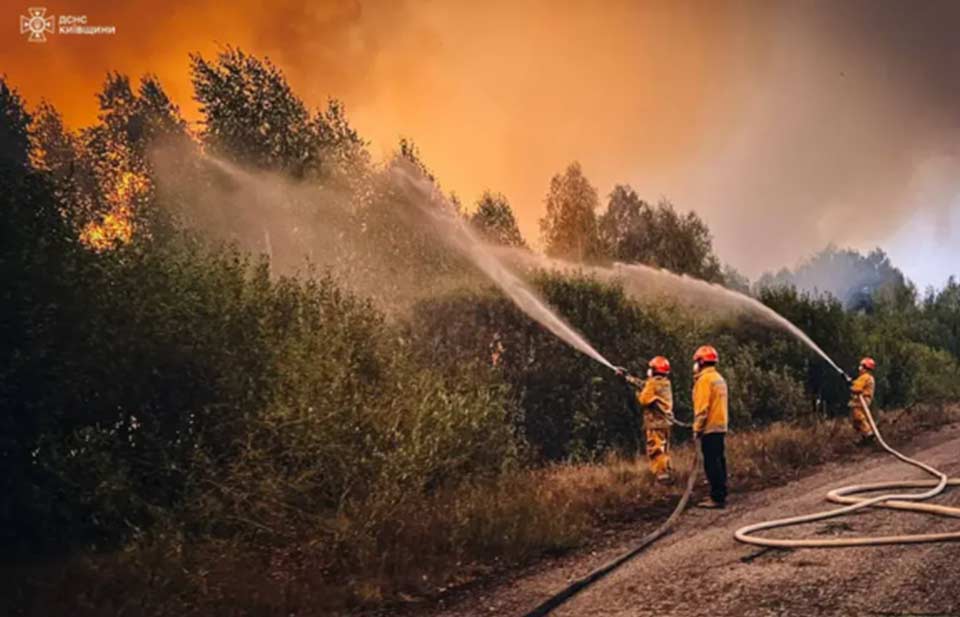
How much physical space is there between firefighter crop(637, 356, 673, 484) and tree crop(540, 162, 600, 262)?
82.4 feet

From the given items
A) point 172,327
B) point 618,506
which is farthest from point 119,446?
point 618,506

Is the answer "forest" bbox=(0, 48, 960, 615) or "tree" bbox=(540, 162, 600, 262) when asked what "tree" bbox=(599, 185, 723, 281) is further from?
"forest" bbox=(0, 48, 960, 615)

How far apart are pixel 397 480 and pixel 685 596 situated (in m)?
3.50

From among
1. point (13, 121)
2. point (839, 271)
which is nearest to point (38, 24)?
point (13, 121)

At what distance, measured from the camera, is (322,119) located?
2688 centimetres

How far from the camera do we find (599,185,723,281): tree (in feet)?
130

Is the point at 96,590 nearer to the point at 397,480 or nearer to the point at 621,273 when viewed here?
the point at 397,480

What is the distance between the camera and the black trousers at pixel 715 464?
1070 centimetres

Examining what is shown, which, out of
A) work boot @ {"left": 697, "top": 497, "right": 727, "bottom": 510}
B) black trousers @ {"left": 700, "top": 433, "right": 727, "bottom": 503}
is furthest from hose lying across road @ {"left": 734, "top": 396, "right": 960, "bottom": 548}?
black trousers @ {"left": 700, "top": 433, "right": 727, "bottom": 503}

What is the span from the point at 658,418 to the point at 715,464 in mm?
1710

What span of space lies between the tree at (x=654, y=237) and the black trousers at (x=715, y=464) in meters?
27.6

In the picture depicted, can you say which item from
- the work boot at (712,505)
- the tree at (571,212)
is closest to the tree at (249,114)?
the tree at (571,212)

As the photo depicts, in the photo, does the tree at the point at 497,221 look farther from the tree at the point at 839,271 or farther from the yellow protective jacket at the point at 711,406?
the tree at the point at 839,271

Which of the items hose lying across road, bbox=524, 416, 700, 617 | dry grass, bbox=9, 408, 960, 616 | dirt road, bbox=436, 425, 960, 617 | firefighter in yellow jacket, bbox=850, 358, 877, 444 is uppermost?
firefighter in yellow jacket, bbox=850, 358, 877, 444
